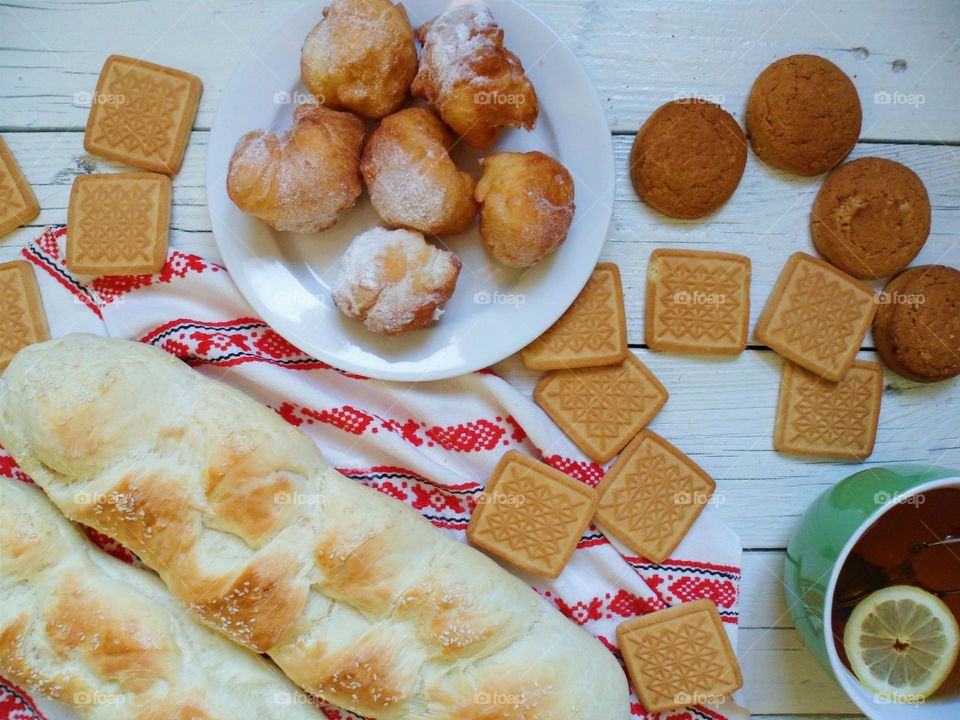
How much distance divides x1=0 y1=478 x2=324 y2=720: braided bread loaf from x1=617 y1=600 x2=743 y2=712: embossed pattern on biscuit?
32.9 inches

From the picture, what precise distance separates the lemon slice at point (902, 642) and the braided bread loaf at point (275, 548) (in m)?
0.58

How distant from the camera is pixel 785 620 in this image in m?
2.09

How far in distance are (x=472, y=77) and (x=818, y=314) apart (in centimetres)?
106

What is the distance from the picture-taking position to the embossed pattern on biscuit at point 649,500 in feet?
6.58

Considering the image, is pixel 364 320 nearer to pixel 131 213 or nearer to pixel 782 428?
pixel 131 213

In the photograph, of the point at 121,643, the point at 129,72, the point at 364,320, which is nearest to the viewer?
the point at 121,643

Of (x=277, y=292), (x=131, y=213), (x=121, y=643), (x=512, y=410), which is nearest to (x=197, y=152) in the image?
(x=131, y=213)

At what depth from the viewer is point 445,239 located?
6.64ft

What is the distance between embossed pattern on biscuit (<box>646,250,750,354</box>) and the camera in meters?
2.02

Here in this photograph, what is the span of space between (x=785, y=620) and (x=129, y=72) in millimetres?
2220

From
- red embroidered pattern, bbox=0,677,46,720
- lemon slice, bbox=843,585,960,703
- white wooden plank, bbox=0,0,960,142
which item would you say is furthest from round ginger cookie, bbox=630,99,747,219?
red embroidered pattern, bbox=0,677,46,720

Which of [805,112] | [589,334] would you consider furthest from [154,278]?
[805,112]

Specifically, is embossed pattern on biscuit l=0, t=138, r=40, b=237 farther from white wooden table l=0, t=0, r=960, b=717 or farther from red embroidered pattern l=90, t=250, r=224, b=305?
red embroidered pattern l=90, t=250, r=224, b=305

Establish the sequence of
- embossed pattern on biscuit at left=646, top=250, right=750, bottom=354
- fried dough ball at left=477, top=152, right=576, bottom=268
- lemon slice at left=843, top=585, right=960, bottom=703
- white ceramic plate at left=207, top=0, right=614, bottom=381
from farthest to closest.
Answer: embossed pattern on biscuit at left=646, top=250, right=750, bottom=354
white ceramic plate at left=207, top=0, right=614, bottom=381
fried dough ball at left=477, top=152, right=576, bottom=268
lemon slice at left=843, top=585, right=960, bottom=703
